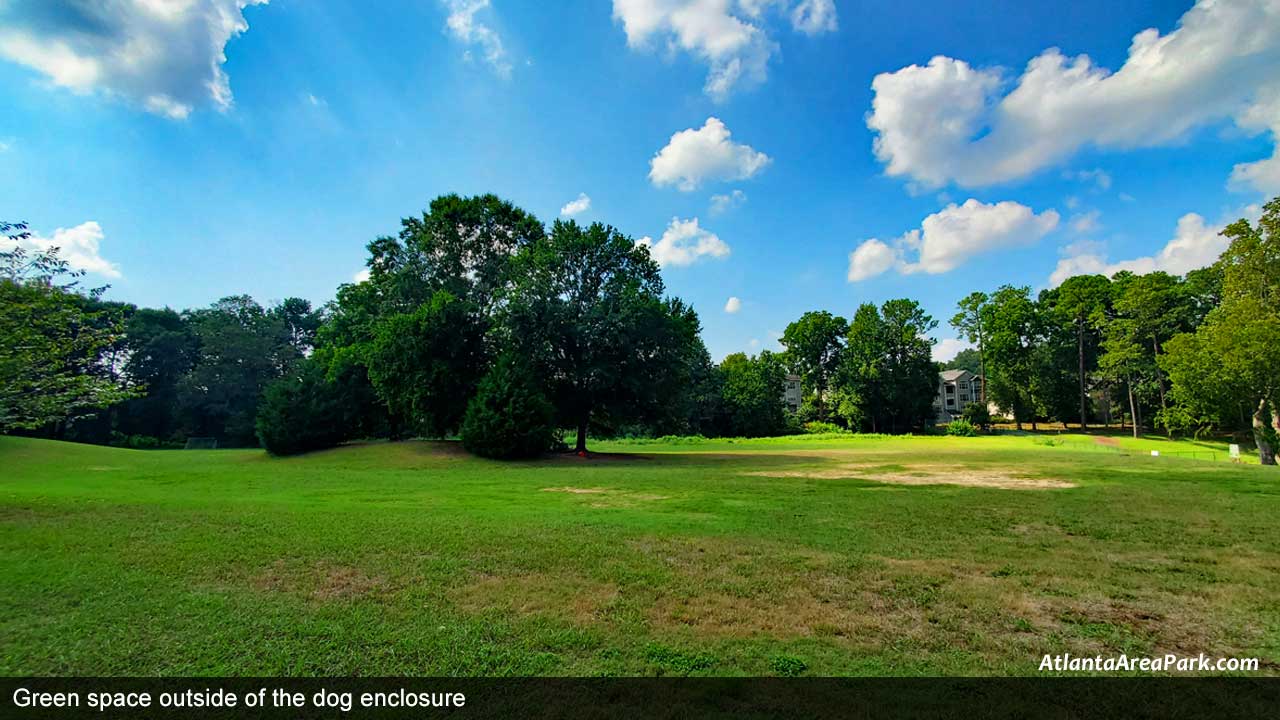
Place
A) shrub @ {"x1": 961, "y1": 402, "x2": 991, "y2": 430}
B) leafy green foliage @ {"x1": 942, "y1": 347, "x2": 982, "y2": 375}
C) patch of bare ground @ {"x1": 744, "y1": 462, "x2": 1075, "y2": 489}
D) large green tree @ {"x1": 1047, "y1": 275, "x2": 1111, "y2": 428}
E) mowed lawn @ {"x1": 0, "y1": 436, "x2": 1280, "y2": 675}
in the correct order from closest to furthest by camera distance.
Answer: mowed lawn @ {"x1": 0, "y1": 436, "x2": 1280, "y2": 675} → patch of bare ground @ {"x1": 744, "y1": 462, "x2": 1075, "y2": 489} → large green tree @ {"x1": 1047, "y1": 275, "x2": 1111, "y2": 428} → shrub @ {"x1": 961, "y1": 402, "x2": 991, "y2": 430} → leafy green foliage @ {"x1": 942, "y1": 347, "x2": 982, "y2": 375}

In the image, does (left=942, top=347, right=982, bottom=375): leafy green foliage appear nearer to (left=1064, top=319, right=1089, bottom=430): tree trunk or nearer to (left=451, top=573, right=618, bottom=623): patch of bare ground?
(left=1064, top=319, right=1089, bottom=430): tree trunk

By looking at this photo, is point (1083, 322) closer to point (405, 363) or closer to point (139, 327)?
point (405, 363)

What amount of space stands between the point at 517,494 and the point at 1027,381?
2639 inches

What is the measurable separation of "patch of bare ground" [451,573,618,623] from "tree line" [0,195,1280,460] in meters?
10.0

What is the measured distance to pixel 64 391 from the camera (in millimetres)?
11234

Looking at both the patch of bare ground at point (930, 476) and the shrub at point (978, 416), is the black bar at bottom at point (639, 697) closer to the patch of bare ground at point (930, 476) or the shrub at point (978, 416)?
the patch of bare ground at point (930, 476)

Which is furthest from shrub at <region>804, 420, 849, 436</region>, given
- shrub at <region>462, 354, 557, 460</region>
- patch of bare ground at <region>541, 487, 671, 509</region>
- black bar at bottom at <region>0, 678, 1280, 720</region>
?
black bar at bottom at <region>0, 678, 1280, 720</region>

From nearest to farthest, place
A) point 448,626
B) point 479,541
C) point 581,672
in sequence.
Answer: point 581,672 < point 448,626 < point 479,541

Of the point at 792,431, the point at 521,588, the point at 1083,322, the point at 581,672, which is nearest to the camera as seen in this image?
the point at 581,672

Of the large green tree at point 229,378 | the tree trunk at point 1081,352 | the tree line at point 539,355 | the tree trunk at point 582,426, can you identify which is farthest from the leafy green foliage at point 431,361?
the tree trunk at point 1081,352

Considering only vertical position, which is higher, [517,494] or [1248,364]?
[1248,364]

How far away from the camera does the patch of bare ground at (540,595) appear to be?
5.11 meters

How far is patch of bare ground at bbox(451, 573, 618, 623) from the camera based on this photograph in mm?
5113

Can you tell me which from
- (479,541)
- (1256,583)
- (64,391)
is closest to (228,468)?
(64,391)
